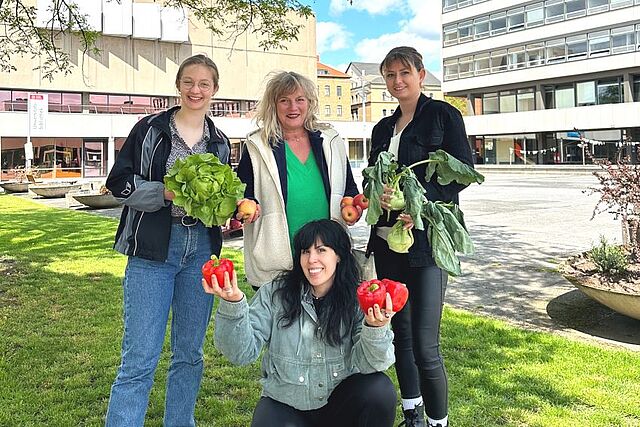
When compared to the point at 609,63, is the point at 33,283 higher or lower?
lower

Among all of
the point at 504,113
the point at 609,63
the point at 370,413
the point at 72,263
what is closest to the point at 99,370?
the point at 370,413

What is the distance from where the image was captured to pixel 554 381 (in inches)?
165

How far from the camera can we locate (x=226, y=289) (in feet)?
7.36

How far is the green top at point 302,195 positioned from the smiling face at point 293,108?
13 centimetres

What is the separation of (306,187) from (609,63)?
44.5 metres

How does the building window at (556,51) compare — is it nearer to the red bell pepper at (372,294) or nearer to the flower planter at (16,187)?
the flower planter at (16,187)

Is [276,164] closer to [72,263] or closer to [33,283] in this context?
[33,283]

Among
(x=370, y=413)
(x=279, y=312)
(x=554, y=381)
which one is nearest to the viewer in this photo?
(x=370, y=413)

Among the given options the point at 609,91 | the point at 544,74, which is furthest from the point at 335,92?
the point at 609,91

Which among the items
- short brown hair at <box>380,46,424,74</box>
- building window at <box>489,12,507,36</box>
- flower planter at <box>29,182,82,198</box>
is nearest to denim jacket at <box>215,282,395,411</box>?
short brown hair at <box>380,46,424,74</box>

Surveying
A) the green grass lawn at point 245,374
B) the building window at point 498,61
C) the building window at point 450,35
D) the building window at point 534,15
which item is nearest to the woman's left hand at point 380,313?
the green grass lawn at point 245,374

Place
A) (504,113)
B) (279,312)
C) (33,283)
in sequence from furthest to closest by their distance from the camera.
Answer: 1. (504,113)
2. (33,283)
3. (279,312)

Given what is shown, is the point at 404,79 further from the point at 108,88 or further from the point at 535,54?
the point at 535,54

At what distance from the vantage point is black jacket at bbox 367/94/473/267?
2.95m
